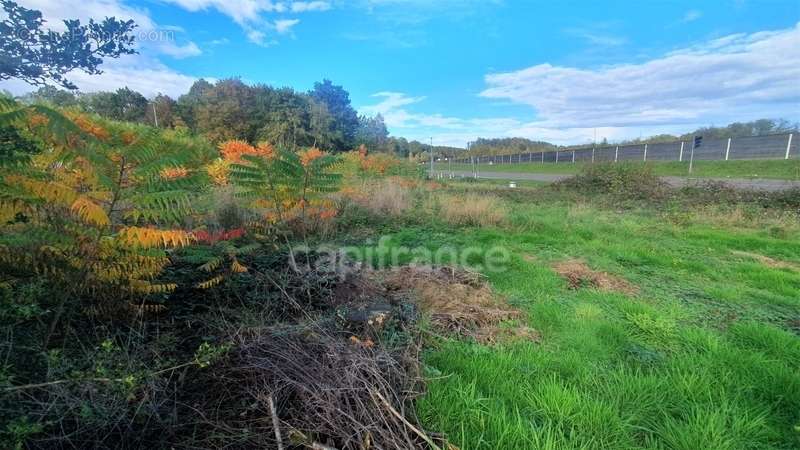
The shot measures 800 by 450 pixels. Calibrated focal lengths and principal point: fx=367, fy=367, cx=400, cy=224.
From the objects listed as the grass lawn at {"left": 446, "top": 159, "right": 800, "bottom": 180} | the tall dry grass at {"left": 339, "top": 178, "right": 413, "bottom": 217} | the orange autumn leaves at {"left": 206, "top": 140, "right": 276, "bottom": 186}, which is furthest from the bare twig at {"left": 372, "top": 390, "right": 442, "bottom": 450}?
the grass lawn at {"left": 446, "top": 159, "right": 800, "bottom": 180}

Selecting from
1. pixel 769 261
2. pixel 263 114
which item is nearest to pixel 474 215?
pixel 769 261

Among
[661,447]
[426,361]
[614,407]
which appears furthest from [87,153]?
[661,447]

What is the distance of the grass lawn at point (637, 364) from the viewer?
5.66 ft

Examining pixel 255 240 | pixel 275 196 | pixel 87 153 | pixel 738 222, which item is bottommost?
pixel 738 222

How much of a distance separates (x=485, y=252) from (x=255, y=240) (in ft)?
9.20

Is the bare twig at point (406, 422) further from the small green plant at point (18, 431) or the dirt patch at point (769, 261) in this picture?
the dirt patch at point (769, 261)

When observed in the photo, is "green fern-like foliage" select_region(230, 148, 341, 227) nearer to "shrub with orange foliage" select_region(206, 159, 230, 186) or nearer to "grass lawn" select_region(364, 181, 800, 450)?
"grass lawn" select_region(364, 181, 800, 450)

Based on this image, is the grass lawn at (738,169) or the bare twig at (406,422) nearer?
the bare twig at (406,422)

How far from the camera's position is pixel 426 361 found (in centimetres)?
231

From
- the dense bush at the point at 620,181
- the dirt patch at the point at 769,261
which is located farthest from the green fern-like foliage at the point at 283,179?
the dense bush at the point at 620,181

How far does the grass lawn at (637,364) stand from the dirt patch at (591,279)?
11 cm

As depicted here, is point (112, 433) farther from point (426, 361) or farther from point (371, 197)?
point (371, 197)

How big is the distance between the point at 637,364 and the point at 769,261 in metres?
4.14

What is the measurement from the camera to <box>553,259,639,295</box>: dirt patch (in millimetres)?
3725
